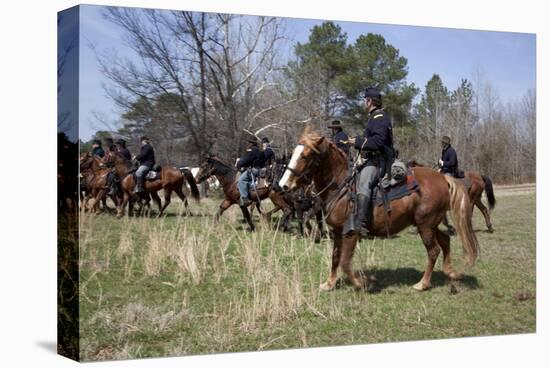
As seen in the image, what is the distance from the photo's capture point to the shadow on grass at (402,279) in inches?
364

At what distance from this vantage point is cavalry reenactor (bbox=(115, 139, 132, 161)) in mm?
8379

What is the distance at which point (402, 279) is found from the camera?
9.52 m

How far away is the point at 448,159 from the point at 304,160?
267 cm

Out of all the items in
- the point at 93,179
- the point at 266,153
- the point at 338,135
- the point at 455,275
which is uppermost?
the point at 338,135

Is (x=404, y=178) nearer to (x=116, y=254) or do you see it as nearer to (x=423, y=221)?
(x=423, y=221)

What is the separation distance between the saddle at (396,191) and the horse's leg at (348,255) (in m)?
0.60

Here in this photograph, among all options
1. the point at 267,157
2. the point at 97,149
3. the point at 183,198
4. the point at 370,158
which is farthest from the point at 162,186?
the point at 370,158

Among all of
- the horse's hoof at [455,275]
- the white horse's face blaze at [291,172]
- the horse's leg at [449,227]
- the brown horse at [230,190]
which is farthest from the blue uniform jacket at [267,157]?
the horse's hoof at [455,275]

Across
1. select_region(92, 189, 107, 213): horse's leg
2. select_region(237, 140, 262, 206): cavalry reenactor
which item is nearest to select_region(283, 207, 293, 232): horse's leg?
select_region(237, 140, 262, 206): cavalry reenactor

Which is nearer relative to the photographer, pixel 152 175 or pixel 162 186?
pixel 152 175

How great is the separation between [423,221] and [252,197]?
4512mm

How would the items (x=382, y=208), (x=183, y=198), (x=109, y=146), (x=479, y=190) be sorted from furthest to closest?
1. (x=183, y=198)
2. (x=479, y=190)
3. (x=382, y=208)
4. (x=109, y=146)

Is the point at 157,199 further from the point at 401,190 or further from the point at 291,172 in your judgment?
the point at 401,190

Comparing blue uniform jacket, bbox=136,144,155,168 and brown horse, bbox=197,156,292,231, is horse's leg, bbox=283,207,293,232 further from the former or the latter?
blue uniform jacket, bbox=136,144,155,168
